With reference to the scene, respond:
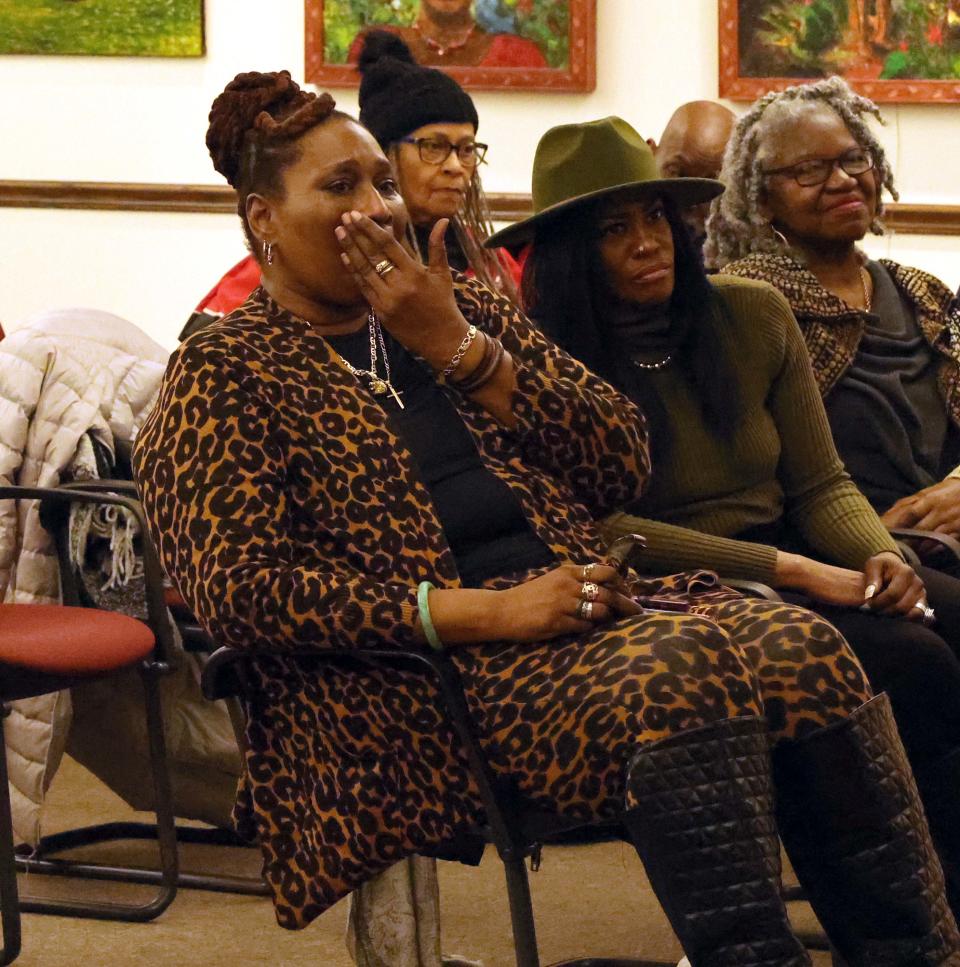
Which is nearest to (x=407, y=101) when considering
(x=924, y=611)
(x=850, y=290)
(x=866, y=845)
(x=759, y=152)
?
(x=759, y=152)

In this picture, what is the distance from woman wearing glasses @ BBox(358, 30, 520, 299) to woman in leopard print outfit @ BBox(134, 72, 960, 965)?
1120mm

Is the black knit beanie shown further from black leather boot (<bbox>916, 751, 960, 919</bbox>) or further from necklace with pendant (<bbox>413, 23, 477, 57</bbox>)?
black leather boot (<bbox>916, 751, 960, 919</bbox>)

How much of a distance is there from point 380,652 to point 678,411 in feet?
2.78

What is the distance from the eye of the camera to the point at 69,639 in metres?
2.57

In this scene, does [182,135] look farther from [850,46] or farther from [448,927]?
[448,927]

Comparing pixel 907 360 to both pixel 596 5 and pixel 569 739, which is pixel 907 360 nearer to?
pixel 569 739

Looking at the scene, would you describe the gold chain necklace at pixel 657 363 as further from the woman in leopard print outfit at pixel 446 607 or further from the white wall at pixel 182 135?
the white wall at pixel 182 135

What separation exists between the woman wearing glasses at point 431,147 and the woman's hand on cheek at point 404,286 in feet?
3.99

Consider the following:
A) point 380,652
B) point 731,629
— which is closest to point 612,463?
point 731,629

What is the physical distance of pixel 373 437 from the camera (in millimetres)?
1919

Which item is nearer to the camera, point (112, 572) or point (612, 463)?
point (612, 463)

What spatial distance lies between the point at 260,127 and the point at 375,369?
1.08 feet

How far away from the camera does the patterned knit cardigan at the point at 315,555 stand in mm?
1803

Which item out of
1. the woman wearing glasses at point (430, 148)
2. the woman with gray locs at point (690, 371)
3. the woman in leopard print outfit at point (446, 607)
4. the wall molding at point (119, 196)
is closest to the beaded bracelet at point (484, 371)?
the woman in leopard print outfit at point (446, 607)
